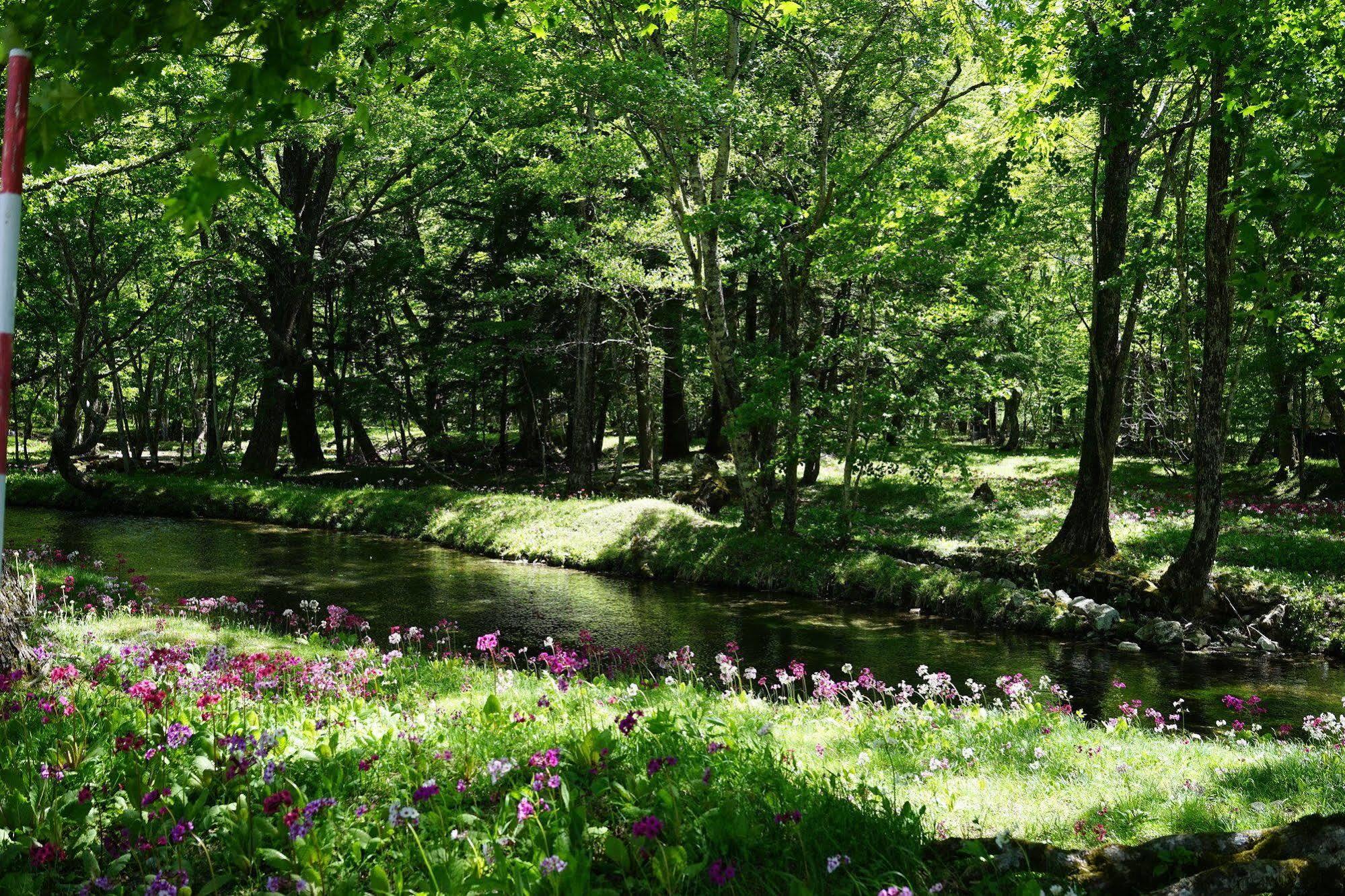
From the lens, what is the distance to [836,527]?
17266 millimetres

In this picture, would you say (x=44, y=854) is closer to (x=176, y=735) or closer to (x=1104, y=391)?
(x=176, y=735)

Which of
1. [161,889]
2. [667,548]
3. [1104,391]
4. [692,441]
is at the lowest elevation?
[667,548]

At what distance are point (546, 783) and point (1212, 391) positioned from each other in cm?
1231

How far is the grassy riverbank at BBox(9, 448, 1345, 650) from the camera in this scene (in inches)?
548

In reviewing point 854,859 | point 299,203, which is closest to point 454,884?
point 854,859

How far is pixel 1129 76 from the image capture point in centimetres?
785

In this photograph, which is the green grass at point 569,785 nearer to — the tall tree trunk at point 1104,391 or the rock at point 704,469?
the tall tree trunk at point 1104,391

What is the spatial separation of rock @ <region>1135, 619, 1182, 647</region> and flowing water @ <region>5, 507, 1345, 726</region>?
44 centimetres

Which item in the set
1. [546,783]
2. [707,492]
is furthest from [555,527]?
[546,783]

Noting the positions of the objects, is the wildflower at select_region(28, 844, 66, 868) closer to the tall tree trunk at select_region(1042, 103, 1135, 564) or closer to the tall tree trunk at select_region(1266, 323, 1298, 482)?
the tall tree trunk at select_region(1042, 103, 1135, 564)

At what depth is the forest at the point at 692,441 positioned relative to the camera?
3316 mm

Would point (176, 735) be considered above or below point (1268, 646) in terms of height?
above

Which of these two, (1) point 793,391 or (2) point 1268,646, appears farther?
(1) point 793,391

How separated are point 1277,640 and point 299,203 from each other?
28.0m
